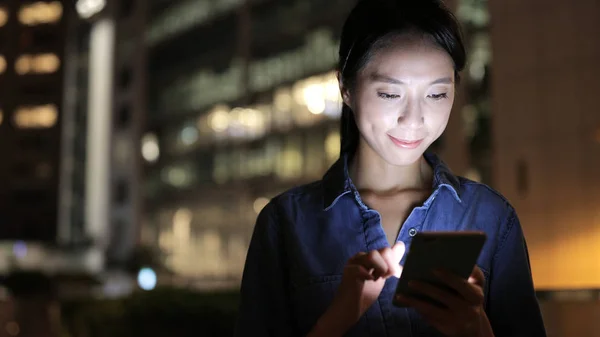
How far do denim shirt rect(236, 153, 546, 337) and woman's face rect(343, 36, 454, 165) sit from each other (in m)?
0.13

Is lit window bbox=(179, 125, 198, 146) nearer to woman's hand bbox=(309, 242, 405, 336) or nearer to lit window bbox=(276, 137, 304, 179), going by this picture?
lit window bbox=(276, 137, 304, 179)

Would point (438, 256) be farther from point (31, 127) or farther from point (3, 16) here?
point (3, 16)

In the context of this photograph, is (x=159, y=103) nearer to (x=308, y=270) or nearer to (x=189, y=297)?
(x=189, y=297)

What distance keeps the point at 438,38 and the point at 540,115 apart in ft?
36.3

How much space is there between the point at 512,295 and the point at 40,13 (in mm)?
70405

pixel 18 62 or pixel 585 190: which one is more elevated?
pixel 18 62

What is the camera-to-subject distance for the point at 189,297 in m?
11.5

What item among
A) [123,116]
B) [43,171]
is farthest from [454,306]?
[43,171]

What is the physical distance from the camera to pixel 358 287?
150cm

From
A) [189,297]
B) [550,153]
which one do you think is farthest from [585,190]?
[189,297]

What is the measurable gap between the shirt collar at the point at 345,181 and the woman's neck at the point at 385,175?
0.12ft

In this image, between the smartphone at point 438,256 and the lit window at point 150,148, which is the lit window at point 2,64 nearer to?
the lit window at point 150,148

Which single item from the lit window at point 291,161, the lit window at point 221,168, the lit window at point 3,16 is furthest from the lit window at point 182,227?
the lit window at point 3,16

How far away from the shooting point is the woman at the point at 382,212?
1.62m
